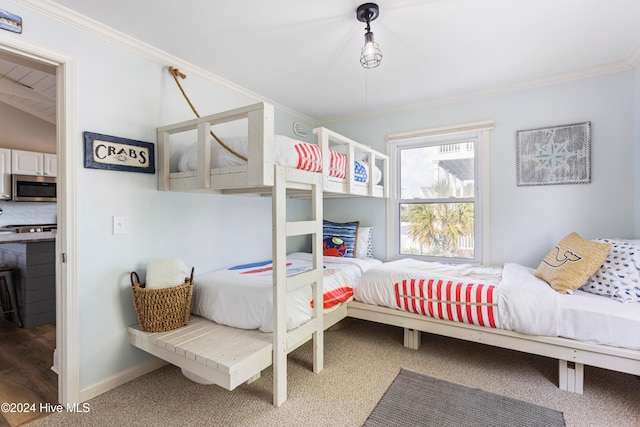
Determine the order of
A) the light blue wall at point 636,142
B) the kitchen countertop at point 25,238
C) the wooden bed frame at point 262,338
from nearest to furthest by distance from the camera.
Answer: the wooden bed frame at point 262,338
the light blue wall at point 636,142
the kitchen countertop at point 25,238

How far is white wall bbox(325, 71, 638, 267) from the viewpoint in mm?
2484

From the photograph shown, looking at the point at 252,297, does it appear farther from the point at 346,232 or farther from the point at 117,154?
the point at 346,232

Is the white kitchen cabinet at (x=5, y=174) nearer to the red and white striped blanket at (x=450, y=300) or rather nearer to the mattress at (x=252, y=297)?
the mattress at (x=252, y=297)

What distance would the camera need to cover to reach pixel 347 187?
105 inches

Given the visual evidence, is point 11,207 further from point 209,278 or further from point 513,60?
point 513,60

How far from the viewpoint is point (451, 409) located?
1.75 metres

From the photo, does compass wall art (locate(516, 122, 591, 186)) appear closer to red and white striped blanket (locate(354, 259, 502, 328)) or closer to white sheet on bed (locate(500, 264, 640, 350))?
red and white striped blanket (locate(354, 259, 502, 328))

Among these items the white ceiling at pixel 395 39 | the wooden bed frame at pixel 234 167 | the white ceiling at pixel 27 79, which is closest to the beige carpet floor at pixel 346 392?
the wooden bed frame at pixel 234 167

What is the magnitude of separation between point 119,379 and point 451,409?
2.10 metres

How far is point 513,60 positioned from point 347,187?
5.32 ft

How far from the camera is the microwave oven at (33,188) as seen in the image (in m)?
3.99

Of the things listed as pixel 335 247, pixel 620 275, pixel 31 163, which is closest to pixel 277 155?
pixel 335 247

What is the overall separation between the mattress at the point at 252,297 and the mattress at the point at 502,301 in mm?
270

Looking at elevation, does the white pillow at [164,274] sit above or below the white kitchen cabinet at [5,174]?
below
